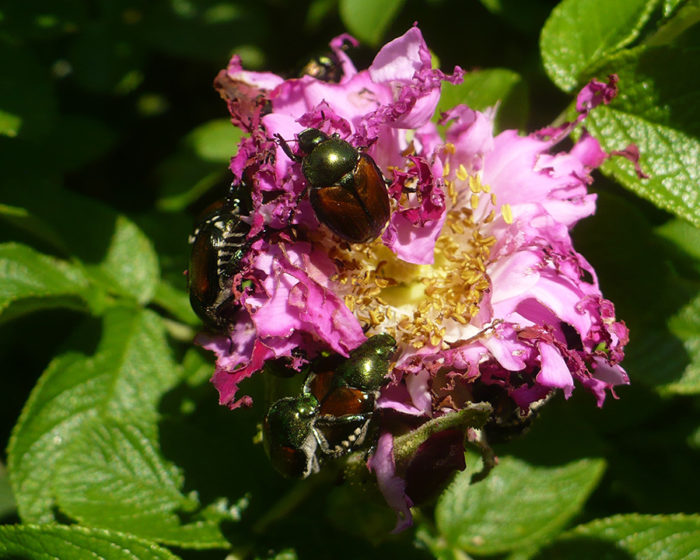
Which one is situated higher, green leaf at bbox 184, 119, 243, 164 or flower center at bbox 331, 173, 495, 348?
flower center at bbox 331, 173, 495, 348

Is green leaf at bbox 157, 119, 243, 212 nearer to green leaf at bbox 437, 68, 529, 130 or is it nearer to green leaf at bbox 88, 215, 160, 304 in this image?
green leaf at bbox 88, 215, 160, 304

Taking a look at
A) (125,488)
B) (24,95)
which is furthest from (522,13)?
(125,488)

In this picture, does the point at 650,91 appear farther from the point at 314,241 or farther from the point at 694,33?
the point at 314,241

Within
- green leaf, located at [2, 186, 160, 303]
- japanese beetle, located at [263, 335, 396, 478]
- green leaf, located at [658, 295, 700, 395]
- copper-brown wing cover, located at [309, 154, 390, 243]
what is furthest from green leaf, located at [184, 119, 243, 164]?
green leaf, located at [658, 295, 700, 395]

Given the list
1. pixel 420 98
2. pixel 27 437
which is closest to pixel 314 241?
pixel 420 98

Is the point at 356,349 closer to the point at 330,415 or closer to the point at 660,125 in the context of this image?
the point at 330,415

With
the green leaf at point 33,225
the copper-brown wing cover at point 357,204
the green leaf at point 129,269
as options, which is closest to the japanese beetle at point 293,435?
the copper-brown wing cover at point 357,204
